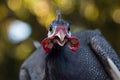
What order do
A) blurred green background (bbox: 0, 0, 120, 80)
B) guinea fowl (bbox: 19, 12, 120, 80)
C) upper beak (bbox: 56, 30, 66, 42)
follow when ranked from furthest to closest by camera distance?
1. blurred green background (bbox: 0, 0, 120, 80)
2. guinea fowl (bbox: 19, 12, 120, 80)
3. upper beak (bbox: 56, 30, 66, 42)

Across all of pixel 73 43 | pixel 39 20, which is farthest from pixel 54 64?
pixel 39 20

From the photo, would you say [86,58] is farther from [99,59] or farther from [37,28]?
[37,28]

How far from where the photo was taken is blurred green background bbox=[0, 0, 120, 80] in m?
6.43

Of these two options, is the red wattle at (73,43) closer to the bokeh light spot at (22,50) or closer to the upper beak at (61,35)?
the upper beak at (61,35)

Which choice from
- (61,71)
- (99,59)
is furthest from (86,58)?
(61,71)

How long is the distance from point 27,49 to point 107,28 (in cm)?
94

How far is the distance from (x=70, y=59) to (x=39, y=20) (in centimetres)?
248

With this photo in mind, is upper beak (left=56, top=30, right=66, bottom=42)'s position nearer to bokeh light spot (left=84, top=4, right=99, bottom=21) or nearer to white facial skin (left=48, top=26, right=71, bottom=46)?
white facial skin (left=48, top=26, right=71, bottom=46)

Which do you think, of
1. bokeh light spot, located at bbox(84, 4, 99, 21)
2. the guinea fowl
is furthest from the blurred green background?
the guinea fowl

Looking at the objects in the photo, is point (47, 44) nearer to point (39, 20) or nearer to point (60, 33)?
point (60, 33)

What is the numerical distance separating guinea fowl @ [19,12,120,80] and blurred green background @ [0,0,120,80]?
5.73 ft

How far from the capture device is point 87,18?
6.55 m

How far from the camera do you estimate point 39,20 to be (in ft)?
21.6

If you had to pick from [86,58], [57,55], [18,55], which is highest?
[57,55]
